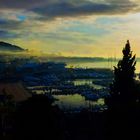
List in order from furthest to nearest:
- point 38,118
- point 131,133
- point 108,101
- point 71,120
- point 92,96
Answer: point 92,96 < point 71,120 < point 108,101 < point 131,133 < point 38,118

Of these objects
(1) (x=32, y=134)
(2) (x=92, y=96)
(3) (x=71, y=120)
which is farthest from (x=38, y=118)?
(2) (x=92, y=96)

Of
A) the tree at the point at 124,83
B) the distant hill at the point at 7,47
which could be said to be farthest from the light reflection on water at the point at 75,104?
the distant hill at the point at 7,47

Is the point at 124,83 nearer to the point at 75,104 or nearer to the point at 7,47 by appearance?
the point at 75,104

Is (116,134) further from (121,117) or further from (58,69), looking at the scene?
(58,69)

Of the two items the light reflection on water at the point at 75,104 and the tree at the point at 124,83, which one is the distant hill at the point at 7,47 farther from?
the tree at the point at 124,83

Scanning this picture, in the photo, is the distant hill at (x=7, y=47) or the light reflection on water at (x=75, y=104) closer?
the light reflection on water at (x=75, y=104)

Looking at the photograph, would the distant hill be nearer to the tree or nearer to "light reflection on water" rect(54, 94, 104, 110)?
"light reflection on water" rect(54, 94, 104, 110)

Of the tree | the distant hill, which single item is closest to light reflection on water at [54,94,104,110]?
the tree

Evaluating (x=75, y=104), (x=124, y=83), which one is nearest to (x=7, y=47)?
(x=75, y=104)
